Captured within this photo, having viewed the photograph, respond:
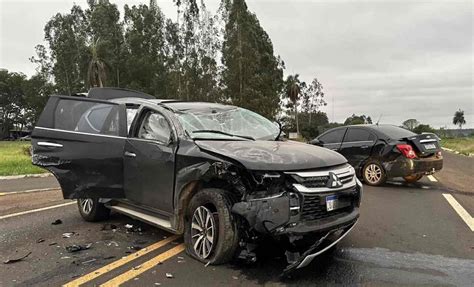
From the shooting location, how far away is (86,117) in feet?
19.6

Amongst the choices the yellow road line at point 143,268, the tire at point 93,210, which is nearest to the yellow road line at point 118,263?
the yellow road line at point 143,268

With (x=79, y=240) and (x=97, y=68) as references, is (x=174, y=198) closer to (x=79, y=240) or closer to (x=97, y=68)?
(x=79, y=240)

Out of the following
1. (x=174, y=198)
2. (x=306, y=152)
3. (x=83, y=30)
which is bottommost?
(x=174, y=198)

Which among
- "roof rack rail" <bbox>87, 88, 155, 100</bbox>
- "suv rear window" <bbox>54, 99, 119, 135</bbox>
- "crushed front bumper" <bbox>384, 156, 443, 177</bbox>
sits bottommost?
"crushed front bumper" <bbox>384, 156, 443, 177</bbox>

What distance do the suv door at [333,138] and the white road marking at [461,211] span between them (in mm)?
3015

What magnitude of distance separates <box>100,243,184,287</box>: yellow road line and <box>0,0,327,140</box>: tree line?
2864cm

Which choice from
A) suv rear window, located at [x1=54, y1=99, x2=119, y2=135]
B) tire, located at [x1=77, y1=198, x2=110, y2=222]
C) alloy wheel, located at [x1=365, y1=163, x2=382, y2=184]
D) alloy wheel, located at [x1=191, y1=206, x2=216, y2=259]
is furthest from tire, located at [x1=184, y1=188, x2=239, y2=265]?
alloy wheel, located at [x1=365, y1=163, x2=382, y2=184]

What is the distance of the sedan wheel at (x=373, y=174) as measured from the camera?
398 inches

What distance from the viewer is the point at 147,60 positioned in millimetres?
52812

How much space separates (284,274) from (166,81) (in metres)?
48.4

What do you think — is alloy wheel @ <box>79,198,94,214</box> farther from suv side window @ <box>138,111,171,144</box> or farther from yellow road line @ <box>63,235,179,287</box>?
A: suv side window @ <box>138,111,171,144</box>

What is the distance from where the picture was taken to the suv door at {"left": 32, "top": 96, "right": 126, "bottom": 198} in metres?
5.49

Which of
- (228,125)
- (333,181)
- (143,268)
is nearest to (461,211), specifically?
(333,181)

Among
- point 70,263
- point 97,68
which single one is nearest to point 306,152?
point 70,263
